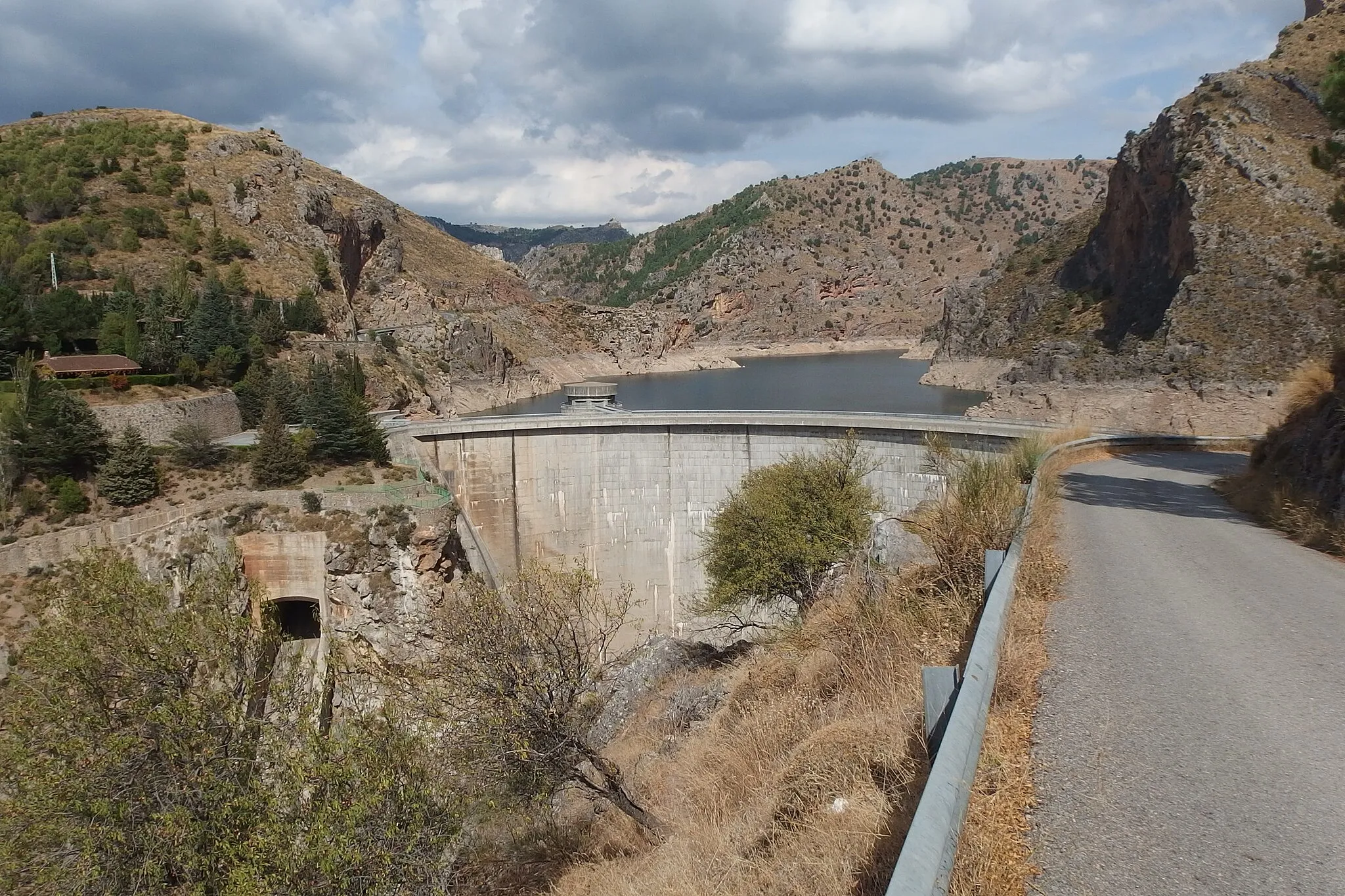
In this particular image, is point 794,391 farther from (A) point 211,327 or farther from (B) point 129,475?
(B) point 129,475

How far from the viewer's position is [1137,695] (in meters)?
4.93

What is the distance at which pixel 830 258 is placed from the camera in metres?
170

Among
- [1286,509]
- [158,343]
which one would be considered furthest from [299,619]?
[1286,509]

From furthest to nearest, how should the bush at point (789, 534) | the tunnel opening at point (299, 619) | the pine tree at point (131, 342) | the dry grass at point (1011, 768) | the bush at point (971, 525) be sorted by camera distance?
the pine tree at point (131, 342)
the tunnel opening at point (299, 619)
the bush at point (789, 534)
the bush at point (971, 525)
the dry grass at point (1011, 768)

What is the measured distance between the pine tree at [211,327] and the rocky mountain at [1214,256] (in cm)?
5011

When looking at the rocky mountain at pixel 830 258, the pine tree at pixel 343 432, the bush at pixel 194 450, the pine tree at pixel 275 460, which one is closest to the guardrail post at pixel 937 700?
the pine tree at pixel 275 460

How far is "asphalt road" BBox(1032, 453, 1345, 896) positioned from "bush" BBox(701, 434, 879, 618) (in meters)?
9.98

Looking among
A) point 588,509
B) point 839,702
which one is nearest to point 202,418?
point 588,509

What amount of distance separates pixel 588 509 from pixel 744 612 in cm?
708

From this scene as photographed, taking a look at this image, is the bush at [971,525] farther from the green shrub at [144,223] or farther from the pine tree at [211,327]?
the green shrub at [144,223]

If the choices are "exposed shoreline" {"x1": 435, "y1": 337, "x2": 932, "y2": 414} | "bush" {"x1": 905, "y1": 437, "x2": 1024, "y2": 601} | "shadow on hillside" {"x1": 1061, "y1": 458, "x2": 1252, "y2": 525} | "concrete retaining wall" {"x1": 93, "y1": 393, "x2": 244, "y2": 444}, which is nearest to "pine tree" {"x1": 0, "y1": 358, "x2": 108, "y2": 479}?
"concrete retaining wall" {"x1": 93, "y1": 393, "x2": 244, "y2": 444}

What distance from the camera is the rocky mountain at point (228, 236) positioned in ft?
163

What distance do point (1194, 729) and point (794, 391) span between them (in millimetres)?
83084

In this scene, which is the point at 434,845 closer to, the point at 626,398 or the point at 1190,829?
the point at 1190,829
